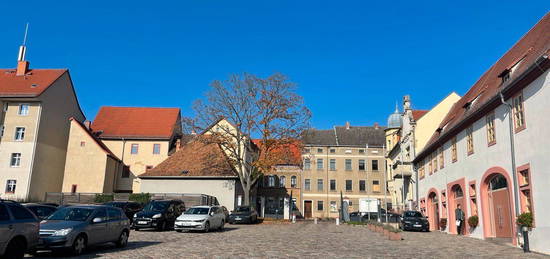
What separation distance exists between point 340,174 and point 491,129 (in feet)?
146

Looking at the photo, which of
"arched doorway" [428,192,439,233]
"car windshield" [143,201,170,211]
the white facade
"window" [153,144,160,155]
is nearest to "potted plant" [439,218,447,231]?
the white facade

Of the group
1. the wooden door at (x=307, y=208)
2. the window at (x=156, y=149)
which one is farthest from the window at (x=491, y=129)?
the wooden door at (x=307, y=208)

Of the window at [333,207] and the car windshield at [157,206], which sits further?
the window at [333,207]

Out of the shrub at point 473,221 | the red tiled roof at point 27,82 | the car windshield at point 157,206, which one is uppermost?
the red tiled roof at point 27,82

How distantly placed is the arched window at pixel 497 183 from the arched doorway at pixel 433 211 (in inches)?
412

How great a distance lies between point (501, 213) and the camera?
65.3ft

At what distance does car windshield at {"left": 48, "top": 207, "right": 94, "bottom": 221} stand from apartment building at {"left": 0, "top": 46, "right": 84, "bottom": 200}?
3312 centimetres

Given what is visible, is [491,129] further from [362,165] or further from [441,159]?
[362,165]

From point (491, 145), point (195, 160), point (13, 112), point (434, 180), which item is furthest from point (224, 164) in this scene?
point (491, 145)

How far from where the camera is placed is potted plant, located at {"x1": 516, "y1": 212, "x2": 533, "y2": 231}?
53.1 feet

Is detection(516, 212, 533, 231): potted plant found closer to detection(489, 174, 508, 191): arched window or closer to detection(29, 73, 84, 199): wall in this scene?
detection(489, 174, 508, 191): arched window

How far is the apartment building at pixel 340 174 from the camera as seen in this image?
63094mm

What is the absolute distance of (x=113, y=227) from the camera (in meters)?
Result: 14.5

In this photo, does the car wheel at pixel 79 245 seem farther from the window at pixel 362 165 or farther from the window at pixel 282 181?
the window at pixel 362 165
